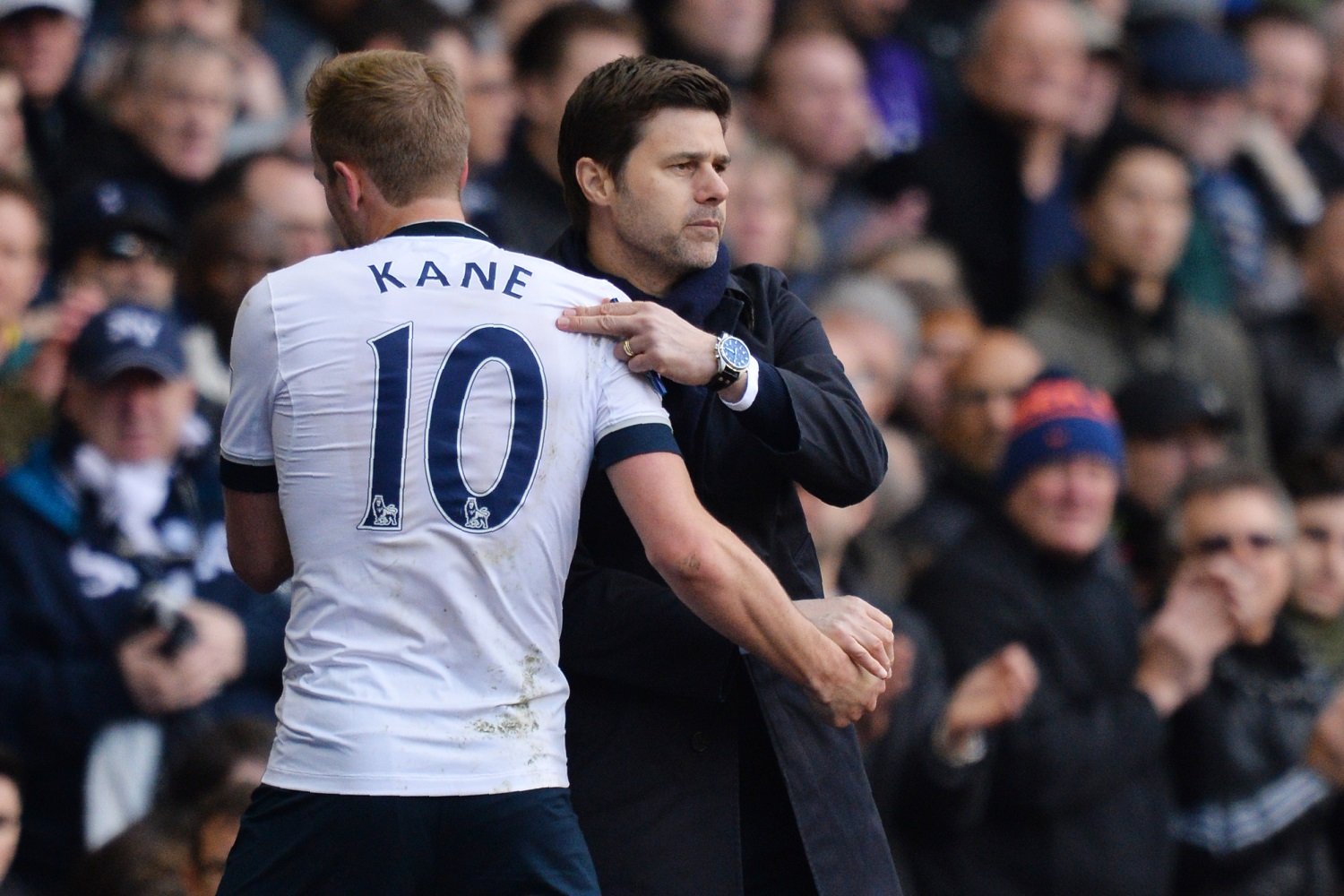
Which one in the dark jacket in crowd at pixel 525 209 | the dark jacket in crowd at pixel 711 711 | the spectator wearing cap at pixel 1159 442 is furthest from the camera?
the spectator wearing cap at pixel 1159 442

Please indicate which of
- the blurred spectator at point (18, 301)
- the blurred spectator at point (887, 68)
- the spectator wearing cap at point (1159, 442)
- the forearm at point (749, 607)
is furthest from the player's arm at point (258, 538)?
the blurred spectator at point (887, 68)

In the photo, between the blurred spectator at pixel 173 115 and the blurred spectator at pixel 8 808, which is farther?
the blurred spectator at pixel 173 115

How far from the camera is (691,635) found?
429 cm

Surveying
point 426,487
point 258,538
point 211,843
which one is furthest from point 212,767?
point 426,487

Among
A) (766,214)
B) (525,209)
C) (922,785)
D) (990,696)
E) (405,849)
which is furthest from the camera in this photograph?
(766,214)

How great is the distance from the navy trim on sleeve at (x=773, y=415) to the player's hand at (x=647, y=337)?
5.0 inches

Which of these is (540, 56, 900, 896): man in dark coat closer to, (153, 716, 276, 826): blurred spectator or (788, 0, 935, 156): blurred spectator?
(153, 716, 276, 826): blurred spectator

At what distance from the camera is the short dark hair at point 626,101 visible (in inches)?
170

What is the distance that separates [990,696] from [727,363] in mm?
2970

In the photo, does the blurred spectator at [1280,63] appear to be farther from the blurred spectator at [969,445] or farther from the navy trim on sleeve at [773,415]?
the navy trim on sleeve at [773,415]

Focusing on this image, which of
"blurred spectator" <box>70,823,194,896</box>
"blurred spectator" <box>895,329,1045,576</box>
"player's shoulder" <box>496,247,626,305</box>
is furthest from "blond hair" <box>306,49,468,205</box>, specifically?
"blurred spectator" <box>895,329,1045,576</box>

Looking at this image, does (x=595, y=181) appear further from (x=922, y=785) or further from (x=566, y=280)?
(x=922, y=785)

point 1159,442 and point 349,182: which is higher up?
point 349,182

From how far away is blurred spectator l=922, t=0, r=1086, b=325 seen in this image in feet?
32.3
